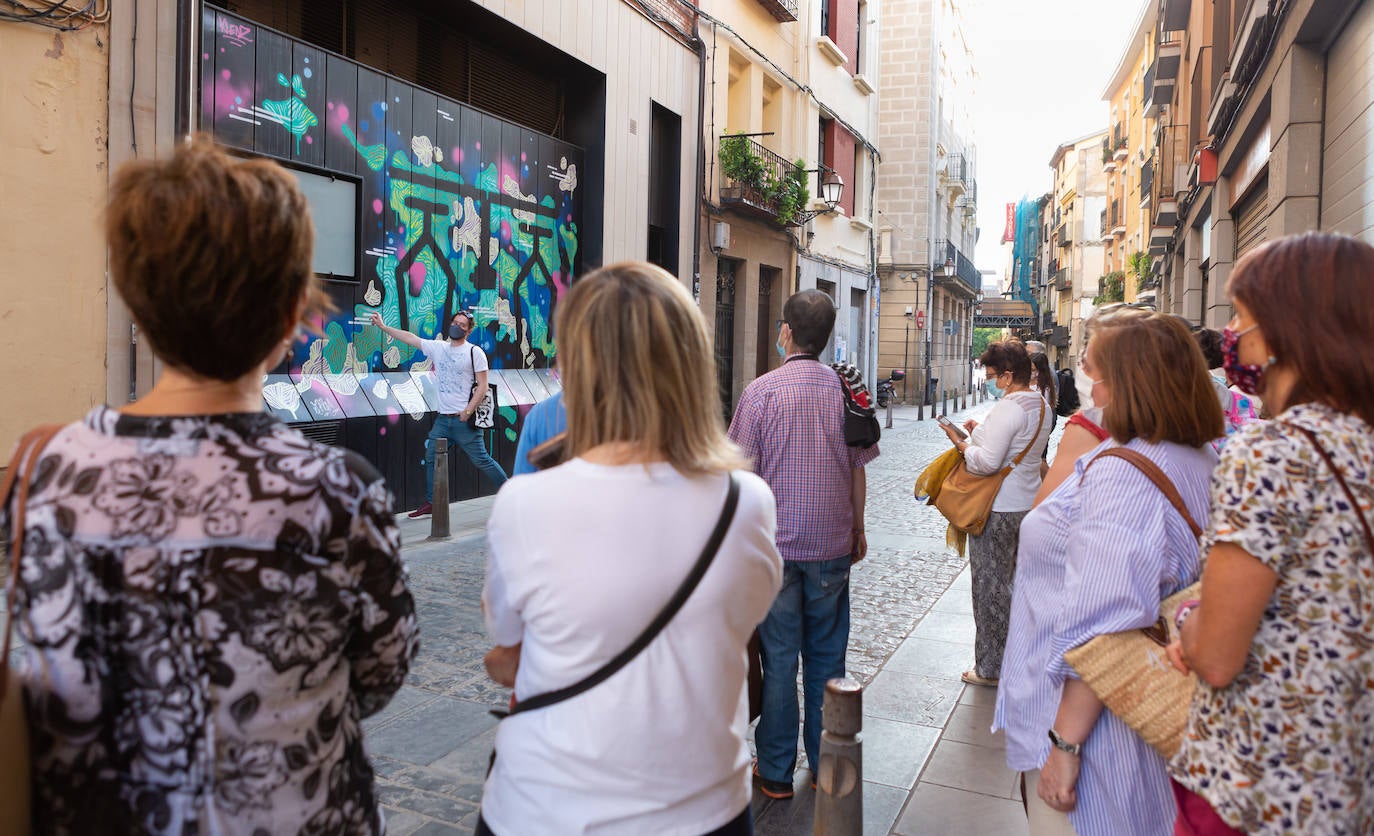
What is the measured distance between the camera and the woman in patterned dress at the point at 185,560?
1392mm

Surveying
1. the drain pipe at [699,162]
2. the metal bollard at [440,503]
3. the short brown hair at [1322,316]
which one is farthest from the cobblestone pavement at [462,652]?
the drain pipe at [699,162]

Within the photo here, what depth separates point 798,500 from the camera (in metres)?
3.79

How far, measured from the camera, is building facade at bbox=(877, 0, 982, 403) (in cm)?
3144

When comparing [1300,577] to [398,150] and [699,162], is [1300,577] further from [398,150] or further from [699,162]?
[699,162]

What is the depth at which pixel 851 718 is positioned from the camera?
285 cm

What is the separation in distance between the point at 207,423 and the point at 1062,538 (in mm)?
1962

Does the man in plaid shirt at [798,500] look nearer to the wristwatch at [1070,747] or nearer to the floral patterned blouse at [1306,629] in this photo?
the wristwatch at [1070,747]

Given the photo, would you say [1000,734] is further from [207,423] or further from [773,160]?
[773,160]

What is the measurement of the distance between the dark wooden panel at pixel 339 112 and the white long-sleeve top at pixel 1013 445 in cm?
656

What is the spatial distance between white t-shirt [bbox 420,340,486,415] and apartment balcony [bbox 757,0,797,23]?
11152 millimetres

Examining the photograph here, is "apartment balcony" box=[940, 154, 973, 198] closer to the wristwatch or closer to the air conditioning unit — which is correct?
the air conditioning unit

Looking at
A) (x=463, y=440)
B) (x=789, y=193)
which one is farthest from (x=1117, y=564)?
(x=789, y=193)

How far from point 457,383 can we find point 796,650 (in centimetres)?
629

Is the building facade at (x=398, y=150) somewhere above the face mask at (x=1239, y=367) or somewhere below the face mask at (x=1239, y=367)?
above
